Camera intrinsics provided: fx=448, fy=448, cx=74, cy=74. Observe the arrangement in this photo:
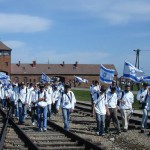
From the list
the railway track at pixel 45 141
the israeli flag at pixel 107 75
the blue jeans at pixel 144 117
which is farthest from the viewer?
the israeli flag at pixel 107 75

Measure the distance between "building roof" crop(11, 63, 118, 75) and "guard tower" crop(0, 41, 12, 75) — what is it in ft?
22.1

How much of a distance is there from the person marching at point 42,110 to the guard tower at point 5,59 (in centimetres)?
9731

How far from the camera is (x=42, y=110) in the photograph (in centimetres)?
1711

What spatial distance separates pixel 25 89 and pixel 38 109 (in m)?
3.53

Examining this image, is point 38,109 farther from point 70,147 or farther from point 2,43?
point 2,43

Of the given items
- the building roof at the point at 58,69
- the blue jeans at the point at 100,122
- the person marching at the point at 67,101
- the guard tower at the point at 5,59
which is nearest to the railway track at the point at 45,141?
the person marching at the point at 67,101

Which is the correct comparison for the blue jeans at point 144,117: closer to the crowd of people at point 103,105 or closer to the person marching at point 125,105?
the crowd of people at point 103,105

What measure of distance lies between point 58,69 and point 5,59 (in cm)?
1782

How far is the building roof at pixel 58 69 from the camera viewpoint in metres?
124

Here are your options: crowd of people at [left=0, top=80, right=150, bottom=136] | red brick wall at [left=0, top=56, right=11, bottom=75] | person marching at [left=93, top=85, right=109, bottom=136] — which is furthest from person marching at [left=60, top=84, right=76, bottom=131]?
red brick wall at [left=0, top=56, right=11, bottom=75]

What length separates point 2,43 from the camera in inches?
4685

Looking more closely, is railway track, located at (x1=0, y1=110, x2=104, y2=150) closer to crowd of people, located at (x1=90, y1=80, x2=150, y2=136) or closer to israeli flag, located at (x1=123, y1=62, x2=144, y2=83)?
crowd of people, located at (x1=90, y1=80, x2=150, y2=136)

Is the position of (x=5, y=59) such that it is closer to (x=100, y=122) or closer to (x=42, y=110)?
(x=42, y=110)

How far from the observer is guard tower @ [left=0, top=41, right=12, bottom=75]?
114m
